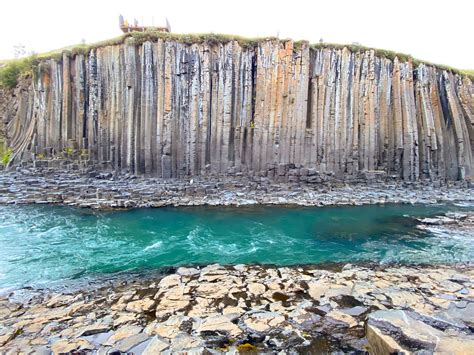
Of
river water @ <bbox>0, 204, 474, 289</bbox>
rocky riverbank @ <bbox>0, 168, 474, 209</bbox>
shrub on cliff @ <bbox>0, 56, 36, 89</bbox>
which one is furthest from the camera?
shrub on cliff @ <bbox>0, 56, 36, 89</bbox>

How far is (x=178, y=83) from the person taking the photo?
747 inches

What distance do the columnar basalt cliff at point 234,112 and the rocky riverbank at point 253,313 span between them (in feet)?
39.8

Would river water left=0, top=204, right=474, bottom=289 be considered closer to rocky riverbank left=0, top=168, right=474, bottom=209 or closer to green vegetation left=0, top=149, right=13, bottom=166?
rocky riverbank left=0, top=168, right=474, bottom=209

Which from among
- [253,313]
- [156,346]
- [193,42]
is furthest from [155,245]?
[193,42]

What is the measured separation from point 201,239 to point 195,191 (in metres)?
6.18

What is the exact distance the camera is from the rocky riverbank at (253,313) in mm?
4484

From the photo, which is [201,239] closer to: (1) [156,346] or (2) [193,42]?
(1) [156,346]

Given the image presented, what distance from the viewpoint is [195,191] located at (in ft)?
56.5

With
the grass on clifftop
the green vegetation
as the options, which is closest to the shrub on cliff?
the grass on clifftop

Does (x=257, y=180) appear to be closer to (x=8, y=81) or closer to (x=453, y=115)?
(x=453, y=115)

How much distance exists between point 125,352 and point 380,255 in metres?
8.37

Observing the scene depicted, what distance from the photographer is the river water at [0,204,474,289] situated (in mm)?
9211

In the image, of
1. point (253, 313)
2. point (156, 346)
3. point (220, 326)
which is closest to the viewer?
point (156, 346)

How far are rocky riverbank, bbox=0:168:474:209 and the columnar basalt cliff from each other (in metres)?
0.98
